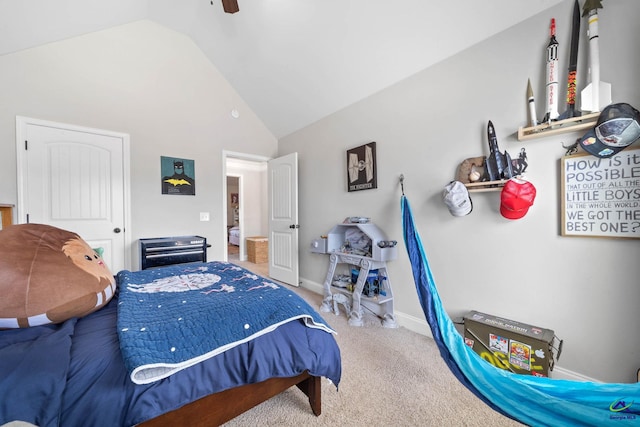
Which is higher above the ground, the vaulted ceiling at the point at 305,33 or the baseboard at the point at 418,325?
the vaulted ceiling at the point at 305,33

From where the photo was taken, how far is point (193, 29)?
2994 millimetres

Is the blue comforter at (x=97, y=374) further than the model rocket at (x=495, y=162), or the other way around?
the model rocket at (x=495, y=162)

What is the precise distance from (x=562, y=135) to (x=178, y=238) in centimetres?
370

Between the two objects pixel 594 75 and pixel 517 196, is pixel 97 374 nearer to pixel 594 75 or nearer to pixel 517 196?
pixel 517 196

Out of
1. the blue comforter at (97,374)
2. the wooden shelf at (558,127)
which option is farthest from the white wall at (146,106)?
the wooden shelf at (558,127)

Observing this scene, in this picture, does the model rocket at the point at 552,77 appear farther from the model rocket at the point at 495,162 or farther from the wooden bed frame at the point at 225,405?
the wooden bed frame at the point at 225,405

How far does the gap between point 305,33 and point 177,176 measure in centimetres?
226

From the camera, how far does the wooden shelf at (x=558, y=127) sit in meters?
1.40

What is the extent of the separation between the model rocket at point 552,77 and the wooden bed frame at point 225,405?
83.0 inches

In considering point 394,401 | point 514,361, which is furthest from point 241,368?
point 514,361

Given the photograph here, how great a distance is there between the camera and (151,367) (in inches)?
33.2

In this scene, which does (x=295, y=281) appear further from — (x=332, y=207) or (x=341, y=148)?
(x=341, y=148)

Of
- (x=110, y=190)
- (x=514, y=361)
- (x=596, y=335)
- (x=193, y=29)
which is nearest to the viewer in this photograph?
(x=596, y=335)

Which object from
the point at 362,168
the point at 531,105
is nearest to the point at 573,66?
the point at 531,105
